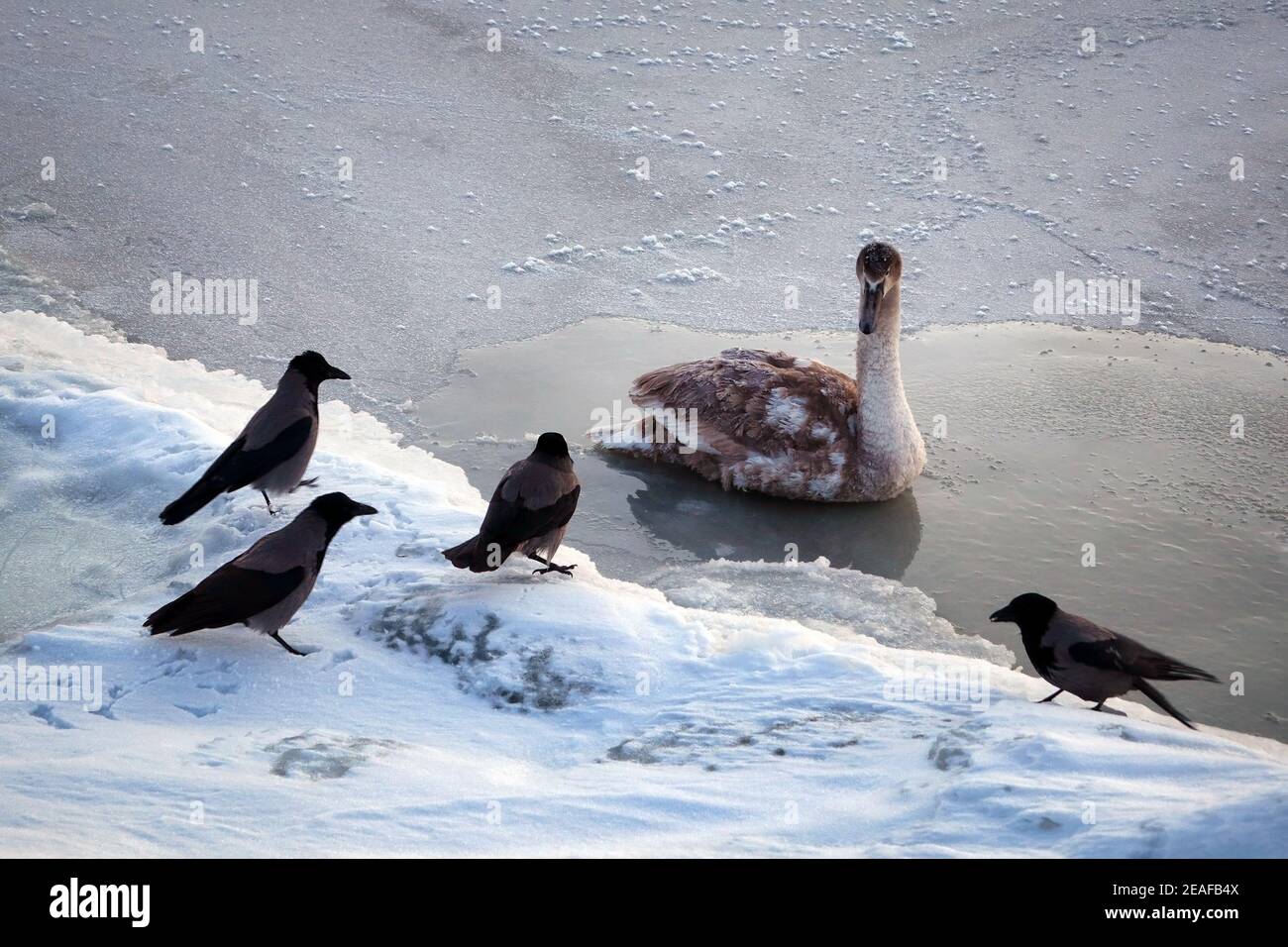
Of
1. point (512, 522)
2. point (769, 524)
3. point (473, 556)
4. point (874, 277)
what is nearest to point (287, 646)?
point (473, 556)

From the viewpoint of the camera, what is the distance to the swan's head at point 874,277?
225 inches

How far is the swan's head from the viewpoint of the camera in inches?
225

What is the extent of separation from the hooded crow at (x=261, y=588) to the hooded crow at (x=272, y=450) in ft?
2.22

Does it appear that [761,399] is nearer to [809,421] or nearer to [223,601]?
[809,421]

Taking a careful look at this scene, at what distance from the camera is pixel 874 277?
574 cm

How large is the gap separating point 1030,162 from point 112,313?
245 inches

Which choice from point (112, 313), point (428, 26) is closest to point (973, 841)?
point (112, 313)

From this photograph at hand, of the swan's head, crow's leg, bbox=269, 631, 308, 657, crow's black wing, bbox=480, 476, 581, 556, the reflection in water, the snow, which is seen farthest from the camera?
the swan's head

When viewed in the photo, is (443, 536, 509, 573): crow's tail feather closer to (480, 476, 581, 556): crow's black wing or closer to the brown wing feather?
(480, 476, 581, 556): crow's black wing

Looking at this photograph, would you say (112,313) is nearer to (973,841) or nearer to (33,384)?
(33,384)

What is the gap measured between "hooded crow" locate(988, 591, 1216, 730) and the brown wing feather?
2.02 m

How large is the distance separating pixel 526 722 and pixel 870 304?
9.46 feet

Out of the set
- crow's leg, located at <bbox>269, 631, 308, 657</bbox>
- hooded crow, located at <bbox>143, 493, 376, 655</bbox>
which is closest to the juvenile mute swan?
hooded crow, located at <bbox>143, 493, 376, 655</bbox>

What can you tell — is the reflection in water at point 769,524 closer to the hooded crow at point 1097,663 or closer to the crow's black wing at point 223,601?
the hooded crow at point 1097,663
